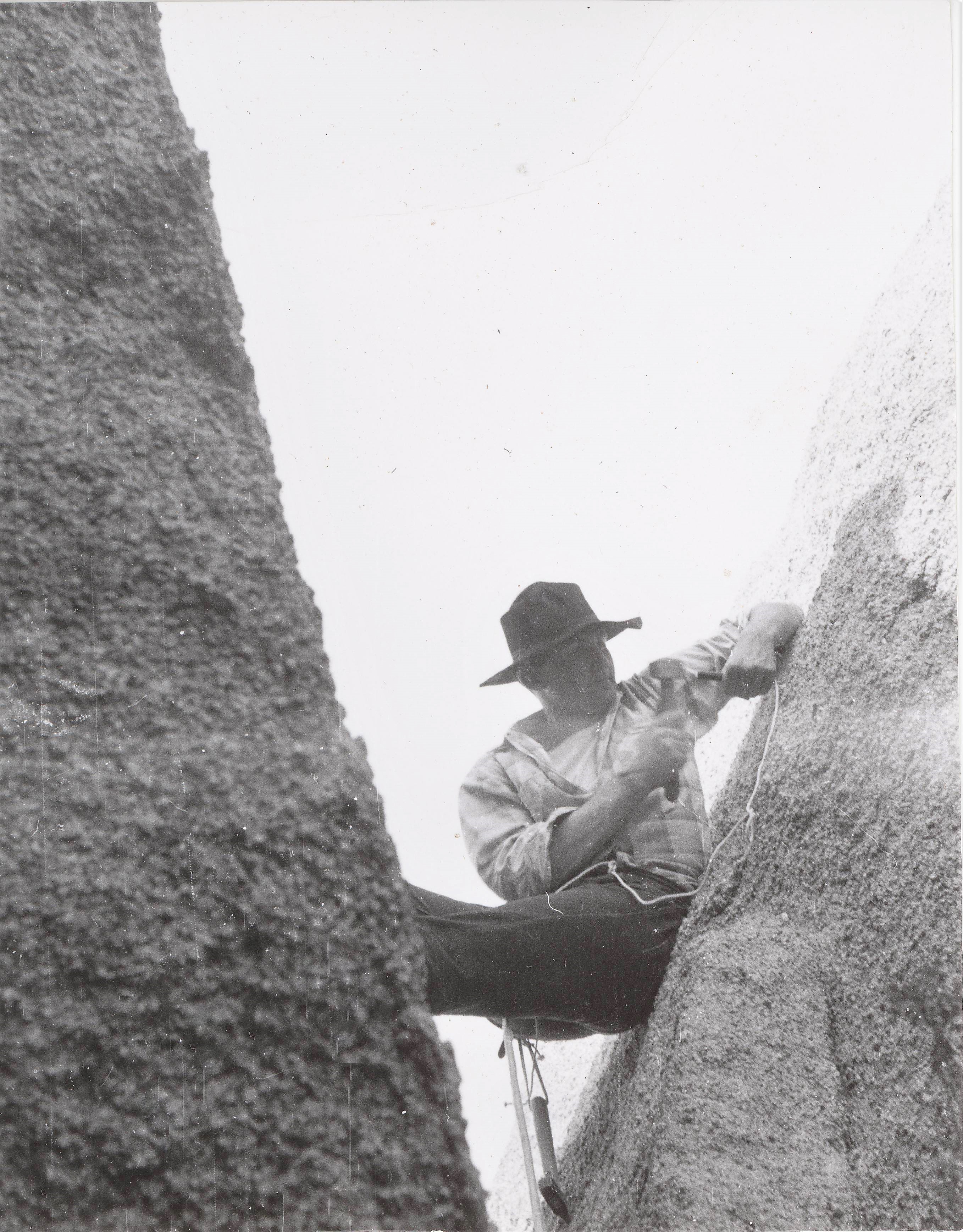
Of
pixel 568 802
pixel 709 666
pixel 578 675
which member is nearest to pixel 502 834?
pixel 568 802

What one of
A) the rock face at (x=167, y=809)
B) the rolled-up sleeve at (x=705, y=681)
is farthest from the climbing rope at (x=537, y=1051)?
the rock face at (x=167, y=809)

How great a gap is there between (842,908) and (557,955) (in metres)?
0.32

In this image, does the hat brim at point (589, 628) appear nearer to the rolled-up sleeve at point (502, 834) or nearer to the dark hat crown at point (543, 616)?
the dark hat crown at point (543, 616)

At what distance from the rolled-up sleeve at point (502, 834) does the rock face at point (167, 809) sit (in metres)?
0.19

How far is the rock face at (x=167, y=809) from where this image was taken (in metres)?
0.96

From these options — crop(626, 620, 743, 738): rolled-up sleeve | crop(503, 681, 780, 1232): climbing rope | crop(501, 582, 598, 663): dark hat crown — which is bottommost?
crop(503, 681, 780, 1232): climbing rope

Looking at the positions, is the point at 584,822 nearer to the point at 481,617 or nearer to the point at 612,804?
the point at 612,804

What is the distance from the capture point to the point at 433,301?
4.40 feet

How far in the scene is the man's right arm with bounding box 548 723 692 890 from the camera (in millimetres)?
1245

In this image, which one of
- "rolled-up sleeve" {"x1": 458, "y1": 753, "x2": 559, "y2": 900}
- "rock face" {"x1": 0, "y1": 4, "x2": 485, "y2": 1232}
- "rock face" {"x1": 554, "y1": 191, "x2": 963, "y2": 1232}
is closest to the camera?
"rock face" {"x1": 0, "y1": 4, "x2": 485, "y2": 1232}

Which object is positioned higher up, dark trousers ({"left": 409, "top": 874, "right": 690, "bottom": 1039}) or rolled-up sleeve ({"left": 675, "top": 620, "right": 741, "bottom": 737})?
rolled-up sleeve ({"left": 675, "top": 620, "right": 741, "bottom": 737})

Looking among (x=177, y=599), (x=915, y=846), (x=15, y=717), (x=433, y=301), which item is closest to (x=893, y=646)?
(x=915, y=846)

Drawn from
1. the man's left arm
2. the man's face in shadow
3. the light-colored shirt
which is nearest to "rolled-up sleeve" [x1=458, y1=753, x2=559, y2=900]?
the light-colored shirt

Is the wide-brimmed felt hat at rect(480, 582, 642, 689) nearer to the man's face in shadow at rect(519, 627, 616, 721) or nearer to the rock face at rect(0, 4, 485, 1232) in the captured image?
the man's face in shadow at rect(519, 627, 616, 721)
